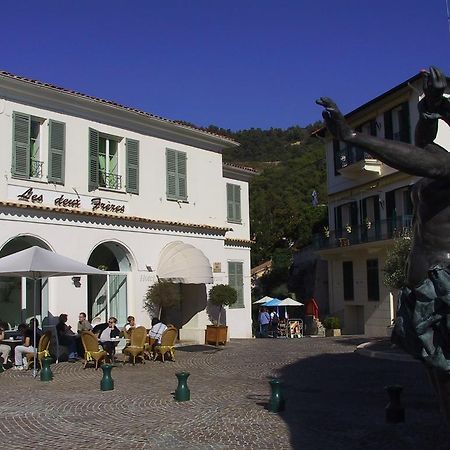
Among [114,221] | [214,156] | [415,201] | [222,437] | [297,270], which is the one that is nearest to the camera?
[415,201]

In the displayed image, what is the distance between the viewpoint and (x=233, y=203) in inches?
1136

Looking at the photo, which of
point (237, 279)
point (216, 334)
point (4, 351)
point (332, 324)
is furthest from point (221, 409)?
point (332, 324)

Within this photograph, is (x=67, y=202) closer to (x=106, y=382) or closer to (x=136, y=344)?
(x=136, y=344)

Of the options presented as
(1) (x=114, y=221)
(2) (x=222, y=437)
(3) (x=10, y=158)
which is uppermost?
(3) (x=10, y=158)

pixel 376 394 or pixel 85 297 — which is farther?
pixel 85 297

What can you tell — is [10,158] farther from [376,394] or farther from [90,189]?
[376,394]

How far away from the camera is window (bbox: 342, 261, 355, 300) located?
3316 cm

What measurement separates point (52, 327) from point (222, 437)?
11357 millimetres

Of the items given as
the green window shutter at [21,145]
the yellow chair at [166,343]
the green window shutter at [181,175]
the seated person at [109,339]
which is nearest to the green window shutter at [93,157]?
the green window shutter at [21,145]

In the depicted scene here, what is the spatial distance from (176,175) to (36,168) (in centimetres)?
592

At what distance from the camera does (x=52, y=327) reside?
18328mm

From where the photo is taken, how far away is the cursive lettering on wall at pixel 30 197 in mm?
18297

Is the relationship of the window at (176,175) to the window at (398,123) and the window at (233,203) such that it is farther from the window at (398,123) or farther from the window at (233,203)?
the window at (398,123)

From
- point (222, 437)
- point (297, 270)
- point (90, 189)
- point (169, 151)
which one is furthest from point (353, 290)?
point (222, 437)
